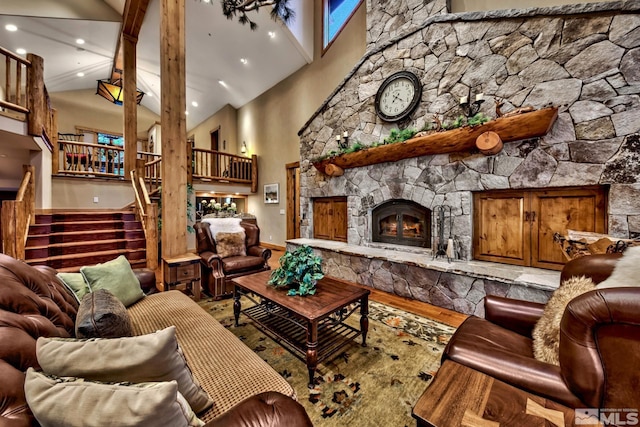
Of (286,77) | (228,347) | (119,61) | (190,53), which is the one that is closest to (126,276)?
(228,347)

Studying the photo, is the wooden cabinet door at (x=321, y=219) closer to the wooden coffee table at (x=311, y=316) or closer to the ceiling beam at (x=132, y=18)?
the wooden coffee table at (x=311, y=316)

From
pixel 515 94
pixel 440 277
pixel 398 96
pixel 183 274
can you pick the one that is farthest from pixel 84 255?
pixel 515 94

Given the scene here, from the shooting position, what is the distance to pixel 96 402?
0.62 m

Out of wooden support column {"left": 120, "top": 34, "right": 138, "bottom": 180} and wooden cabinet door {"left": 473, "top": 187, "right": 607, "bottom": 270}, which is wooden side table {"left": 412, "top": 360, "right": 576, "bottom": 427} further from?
wooden support column {"left": 120, "top": 34, "right": 138, "bottom": 180}

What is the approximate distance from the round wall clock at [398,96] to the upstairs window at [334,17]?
243cm

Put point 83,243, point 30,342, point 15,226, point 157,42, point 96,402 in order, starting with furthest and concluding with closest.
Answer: point 157,42 < point 83,243 < point 15,226 < point 30,342 < point 96,402

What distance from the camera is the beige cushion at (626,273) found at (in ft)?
3.61

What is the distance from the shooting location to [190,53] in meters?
6.36

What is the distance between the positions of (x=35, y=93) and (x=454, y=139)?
5779mm

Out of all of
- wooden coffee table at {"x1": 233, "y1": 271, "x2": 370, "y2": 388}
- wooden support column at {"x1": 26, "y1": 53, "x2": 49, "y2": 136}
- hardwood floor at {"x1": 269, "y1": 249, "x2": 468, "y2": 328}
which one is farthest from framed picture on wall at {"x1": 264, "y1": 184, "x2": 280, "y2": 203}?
wooden coffee table at {"x1": 233, "y1": 271, "x2": 370, "y2": 388}

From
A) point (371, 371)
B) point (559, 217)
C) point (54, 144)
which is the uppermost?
point (54, 144)

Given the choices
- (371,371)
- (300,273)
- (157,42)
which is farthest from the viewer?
(157,42)

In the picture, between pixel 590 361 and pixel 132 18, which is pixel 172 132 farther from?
pixel 132 18

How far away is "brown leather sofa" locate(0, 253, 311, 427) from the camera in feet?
2.11
